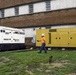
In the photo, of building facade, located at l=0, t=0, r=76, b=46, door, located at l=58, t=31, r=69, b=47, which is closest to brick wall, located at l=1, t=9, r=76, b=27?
building facade, located at l=0, t=0, r=76, b=46

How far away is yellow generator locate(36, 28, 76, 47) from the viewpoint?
29.0m

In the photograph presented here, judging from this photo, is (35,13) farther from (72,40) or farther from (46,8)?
(72,40)

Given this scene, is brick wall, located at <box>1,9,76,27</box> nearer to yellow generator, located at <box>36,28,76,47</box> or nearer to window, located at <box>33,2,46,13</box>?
window, located at <box>33,2,46,13</box>

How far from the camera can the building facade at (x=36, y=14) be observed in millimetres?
33534

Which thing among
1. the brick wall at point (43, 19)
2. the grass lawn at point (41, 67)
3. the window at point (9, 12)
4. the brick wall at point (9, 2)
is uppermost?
the brick wall at point (9, 2)

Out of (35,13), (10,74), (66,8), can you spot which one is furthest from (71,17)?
(10,74)

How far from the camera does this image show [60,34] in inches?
1183

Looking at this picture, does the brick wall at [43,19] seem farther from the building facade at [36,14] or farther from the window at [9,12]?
the window at [9,12]

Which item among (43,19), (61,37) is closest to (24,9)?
(43,19)

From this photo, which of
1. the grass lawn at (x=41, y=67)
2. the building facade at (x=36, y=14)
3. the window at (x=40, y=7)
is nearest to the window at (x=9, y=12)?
the building facade at (x=36, y=14)

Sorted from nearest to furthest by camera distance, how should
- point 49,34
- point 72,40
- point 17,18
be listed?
point 72,40
point 49,34
point 17,18

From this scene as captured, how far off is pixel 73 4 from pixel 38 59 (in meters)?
14.5

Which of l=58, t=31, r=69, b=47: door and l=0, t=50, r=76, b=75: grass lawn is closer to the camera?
l=0, t=50, r=76, b=75: grass lawn

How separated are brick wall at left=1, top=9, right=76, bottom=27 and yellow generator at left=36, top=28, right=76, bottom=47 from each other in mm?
3494
